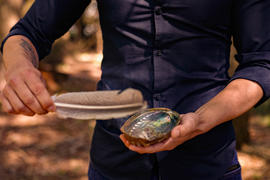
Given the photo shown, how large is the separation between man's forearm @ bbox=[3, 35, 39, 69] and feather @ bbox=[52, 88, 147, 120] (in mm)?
303

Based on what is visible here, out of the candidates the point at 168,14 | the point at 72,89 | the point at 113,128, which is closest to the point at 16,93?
the point at 113,128

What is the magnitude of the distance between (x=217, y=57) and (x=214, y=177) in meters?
0.61

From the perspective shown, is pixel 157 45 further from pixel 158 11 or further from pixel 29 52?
pixel 29 52

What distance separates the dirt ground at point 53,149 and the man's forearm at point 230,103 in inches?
123

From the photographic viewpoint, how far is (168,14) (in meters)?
1.55

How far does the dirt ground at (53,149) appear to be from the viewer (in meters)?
4.47

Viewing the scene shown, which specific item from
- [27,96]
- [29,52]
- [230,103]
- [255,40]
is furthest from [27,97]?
[255,40]

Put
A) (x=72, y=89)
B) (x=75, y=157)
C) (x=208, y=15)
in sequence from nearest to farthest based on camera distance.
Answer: (x=208, y=15) < (x=75, y=157) < (x=72, y=89)

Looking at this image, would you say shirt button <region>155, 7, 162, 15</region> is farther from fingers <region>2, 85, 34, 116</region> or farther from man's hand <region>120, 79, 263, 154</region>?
fingers <region>2, 85, 34, 116</region>

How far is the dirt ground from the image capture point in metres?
4.47

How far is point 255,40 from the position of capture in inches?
57.9

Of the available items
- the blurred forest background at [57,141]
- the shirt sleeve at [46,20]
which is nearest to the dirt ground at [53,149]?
the blurred forest background at [57,141]

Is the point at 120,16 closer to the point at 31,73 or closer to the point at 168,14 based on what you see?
the point at 168,14

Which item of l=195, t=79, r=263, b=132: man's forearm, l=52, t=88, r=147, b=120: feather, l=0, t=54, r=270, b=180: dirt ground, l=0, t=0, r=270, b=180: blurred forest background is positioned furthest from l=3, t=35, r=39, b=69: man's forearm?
l=0, t=54, r=270, b=180: dirt ground
